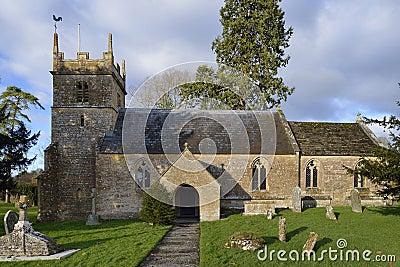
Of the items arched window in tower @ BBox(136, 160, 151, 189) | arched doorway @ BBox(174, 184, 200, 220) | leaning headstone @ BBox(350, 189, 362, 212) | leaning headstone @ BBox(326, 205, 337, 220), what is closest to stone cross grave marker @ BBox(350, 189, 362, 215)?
leaning headstone @ BBox(350, 189, 362, 212)

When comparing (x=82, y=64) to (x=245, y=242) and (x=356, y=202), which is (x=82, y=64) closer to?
(x=245, y=242)

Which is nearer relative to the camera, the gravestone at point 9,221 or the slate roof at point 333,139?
the gravestone at point 9,221

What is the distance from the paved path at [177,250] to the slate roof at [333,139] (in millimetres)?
11695

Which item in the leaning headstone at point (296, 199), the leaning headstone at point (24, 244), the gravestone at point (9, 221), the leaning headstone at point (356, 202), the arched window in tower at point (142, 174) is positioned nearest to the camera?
the leaning headstone at point (24, 244)

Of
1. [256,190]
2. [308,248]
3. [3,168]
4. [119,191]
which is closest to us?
[308,248]

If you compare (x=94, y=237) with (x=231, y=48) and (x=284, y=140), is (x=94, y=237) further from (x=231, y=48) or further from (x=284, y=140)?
(x=231, y=48)

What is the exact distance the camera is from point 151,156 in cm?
2177

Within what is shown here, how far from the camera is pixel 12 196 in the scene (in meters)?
38.3

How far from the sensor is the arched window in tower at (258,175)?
23141mm

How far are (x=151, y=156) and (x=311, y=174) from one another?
37.5 feet

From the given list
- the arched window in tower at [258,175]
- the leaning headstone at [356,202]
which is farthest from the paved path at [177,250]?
the leaning headstone at [356,202]

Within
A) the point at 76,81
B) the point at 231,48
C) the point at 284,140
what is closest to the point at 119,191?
the point at 76,81

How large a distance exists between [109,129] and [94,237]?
8721mm

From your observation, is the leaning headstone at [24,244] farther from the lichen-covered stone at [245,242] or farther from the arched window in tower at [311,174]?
the arched window in tower at [311,174]
